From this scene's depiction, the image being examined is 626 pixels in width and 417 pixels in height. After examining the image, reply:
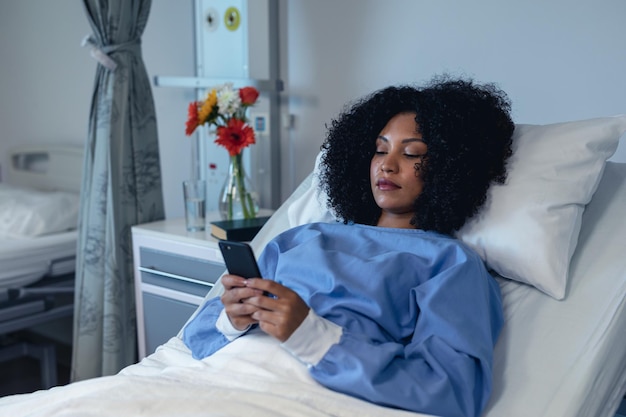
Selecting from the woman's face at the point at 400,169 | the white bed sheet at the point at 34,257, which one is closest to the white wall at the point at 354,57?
the white bed sheet at the point at 34,257

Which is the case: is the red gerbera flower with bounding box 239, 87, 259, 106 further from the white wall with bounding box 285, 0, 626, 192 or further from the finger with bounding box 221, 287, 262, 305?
the finger with bounding box 221, 287, 262, 305

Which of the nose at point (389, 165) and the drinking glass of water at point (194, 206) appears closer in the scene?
the nose at point (389, 165)

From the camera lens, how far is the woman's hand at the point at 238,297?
3.78ft

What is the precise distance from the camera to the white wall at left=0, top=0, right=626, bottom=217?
1.76 metres

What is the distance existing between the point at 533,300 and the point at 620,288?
166 mm

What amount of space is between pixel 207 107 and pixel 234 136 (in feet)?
0.42

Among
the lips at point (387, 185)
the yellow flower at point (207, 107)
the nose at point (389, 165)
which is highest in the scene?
the yellow flower at point (207, 107)

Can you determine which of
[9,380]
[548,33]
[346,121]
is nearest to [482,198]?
[346,121]

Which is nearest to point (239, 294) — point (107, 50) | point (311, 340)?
point (311, 340)

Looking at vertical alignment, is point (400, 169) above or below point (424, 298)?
above

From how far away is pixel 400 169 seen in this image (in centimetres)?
138

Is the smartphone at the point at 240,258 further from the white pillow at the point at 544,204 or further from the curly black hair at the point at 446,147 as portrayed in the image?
the white pillow at the point at 544,204

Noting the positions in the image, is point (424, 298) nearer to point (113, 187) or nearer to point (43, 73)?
point (113, 187)

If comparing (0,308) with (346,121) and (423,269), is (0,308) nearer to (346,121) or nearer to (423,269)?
(346,121)
